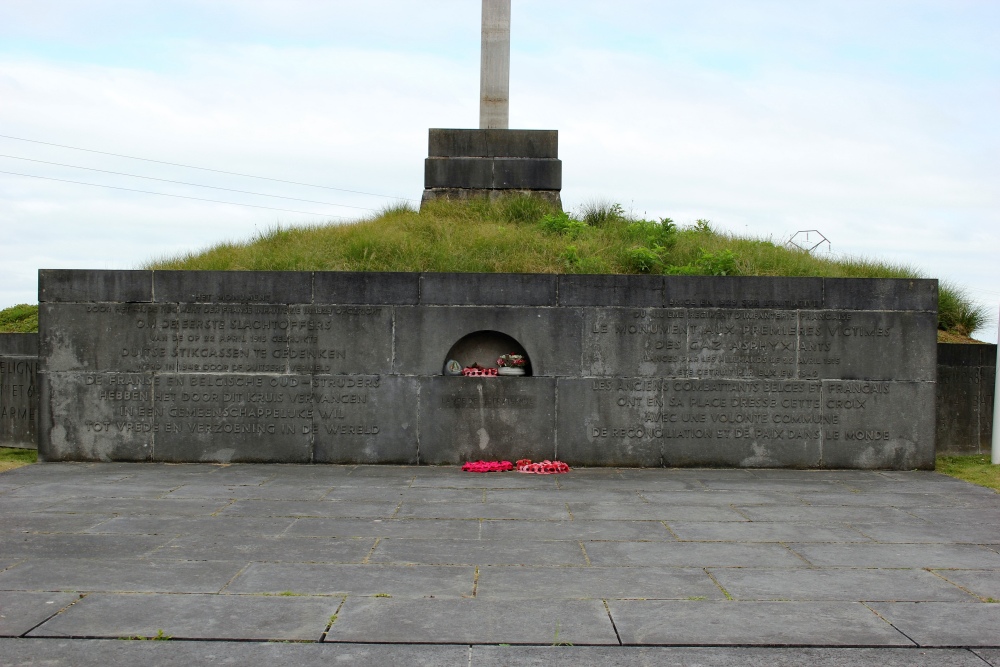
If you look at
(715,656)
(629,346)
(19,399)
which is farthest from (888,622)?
(19,399)

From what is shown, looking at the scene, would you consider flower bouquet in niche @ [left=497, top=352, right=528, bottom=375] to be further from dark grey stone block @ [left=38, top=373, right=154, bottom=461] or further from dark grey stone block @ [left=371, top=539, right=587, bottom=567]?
dark grey stone block @ [left=38, top=373, right=154, bottom=461]

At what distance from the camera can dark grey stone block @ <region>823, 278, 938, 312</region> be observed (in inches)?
376

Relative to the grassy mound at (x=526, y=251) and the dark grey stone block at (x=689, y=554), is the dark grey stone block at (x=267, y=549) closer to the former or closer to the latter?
the dark grey stone block at (x=689, y=554)

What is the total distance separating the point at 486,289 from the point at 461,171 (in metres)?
4.70

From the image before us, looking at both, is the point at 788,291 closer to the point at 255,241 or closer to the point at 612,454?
the point at 612,454

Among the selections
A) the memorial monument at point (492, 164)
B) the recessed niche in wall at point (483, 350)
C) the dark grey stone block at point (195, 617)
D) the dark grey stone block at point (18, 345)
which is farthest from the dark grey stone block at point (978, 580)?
the dark grey stone block at point (18, 345)

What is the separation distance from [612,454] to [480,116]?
6.73 m

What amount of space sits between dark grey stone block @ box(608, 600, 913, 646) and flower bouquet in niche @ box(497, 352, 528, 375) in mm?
4929

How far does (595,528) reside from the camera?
6.57 metres

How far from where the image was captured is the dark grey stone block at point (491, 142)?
13.8m

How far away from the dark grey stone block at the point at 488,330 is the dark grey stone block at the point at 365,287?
17cm

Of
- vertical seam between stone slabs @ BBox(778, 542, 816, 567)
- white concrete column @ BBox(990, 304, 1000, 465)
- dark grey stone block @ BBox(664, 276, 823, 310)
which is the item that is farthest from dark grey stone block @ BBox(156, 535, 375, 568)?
white concrete column @ BBox(990, 304, 1000, 465)

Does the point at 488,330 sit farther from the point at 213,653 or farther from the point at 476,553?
the point at 213,653

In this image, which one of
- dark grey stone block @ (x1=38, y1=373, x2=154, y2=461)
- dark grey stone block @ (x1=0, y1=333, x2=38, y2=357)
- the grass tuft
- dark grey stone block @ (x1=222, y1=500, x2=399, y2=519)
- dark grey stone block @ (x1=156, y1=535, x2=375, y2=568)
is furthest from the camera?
dark grey stone block @ (x1=0, y1=333, x2=38, y2=357)
